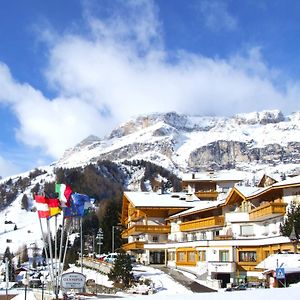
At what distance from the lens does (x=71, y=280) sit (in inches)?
1228

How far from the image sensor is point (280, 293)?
11.8 metres

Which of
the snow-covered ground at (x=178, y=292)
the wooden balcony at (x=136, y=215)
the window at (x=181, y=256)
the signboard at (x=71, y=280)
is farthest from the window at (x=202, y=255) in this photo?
the signboard at (x=71, y=280)

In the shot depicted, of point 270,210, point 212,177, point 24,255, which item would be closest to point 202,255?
point 270,210

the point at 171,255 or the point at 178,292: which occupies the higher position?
the point at 171,255

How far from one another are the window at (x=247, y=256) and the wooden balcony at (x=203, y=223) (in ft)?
23.0

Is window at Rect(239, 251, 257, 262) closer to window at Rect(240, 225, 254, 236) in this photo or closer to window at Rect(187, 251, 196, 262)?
window at Rect(240, 225, 254, 236)

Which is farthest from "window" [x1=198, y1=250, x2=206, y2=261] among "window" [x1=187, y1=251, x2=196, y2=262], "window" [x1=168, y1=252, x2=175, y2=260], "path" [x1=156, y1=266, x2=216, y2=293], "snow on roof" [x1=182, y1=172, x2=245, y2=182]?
"snow on roof" [x1=182, y1=172, x2=245, y2=182]

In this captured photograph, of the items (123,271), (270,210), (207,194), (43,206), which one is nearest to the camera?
(43,206)

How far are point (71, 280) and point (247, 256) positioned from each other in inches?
900

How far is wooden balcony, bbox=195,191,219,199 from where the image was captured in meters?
90.8

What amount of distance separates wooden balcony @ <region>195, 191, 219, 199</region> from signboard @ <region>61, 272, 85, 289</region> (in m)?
60.2

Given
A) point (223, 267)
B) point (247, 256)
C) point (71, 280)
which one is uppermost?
point (247, 256)

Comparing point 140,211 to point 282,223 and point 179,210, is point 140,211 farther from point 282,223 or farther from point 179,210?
point 282,223

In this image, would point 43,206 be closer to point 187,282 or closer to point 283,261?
point 187,282
